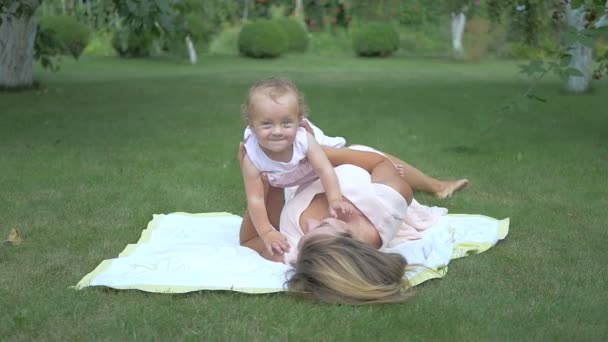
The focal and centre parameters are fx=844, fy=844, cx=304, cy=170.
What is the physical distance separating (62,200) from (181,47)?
1606 centimetres

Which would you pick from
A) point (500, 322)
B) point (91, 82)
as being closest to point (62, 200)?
point (500, 322)

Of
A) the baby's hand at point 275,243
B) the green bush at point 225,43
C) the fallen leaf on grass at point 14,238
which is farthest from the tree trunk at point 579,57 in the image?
the green bush at point 225,43

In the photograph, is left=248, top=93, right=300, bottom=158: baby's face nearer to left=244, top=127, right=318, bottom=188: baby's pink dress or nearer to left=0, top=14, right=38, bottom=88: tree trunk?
left=244, top=127, right=318, bottom=188: baby's pink dress

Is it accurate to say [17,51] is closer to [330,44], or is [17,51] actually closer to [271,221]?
[271,221]

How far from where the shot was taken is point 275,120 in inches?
150

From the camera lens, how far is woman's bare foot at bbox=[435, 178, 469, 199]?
18.1ft

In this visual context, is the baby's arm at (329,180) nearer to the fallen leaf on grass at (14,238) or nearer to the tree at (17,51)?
the fallen leaf on grass at (14,238)

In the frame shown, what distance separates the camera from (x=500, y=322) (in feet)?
10.5

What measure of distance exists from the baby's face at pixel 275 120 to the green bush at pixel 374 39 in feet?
66.5

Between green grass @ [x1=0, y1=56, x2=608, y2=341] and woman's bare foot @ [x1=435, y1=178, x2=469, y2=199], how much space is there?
6 centimetres

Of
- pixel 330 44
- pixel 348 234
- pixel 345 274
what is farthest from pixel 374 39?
pixel 345 274

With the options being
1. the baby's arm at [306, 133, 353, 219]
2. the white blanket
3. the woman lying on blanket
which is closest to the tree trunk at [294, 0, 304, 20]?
the white blanket

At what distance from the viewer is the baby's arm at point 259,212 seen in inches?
151

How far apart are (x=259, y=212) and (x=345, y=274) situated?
0.69 m
